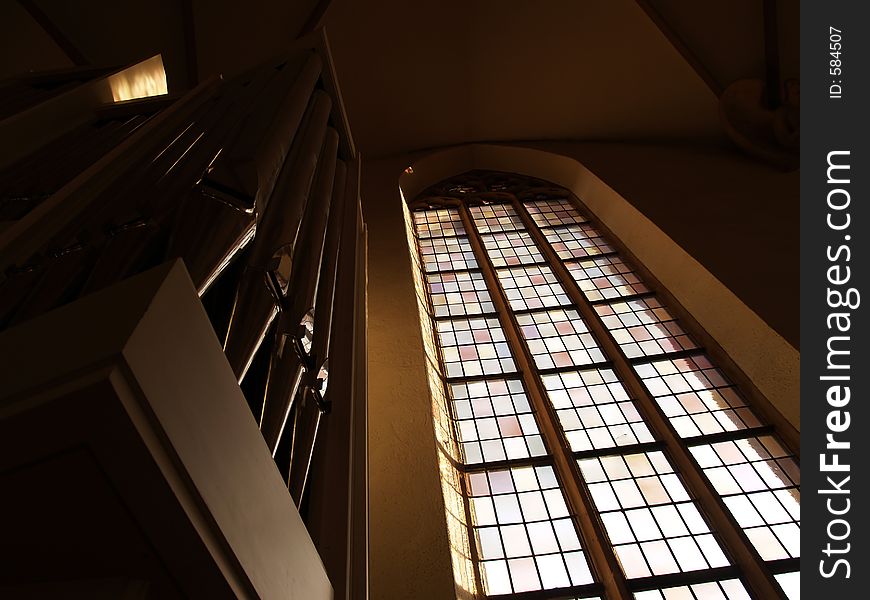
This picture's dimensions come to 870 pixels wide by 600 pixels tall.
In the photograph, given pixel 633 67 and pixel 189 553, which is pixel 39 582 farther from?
pixel 633 67

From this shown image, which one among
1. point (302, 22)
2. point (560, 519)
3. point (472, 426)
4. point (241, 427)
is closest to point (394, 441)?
point (472, 426)

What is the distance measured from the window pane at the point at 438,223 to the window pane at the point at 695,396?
3.15 metres

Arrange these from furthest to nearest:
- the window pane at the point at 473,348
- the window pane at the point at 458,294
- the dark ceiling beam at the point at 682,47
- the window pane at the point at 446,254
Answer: the dark ceiling beam at the point at 682,47, the window pane at the point at 446,254, the window pane at the point at 458,294, the window pane at the point at 473,348

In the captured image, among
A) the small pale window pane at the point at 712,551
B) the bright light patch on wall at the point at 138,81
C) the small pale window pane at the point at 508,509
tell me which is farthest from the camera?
the bright light patch on wall at the point at 138,81

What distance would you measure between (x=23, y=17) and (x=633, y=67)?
6.97m

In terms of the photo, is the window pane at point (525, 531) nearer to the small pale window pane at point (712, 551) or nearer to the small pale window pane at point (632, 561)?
the small pale window pane at point (632, 561)

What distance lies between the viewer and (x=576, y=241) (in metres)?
7.03

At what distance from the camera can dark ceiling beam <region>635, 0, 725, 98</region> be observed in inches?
323

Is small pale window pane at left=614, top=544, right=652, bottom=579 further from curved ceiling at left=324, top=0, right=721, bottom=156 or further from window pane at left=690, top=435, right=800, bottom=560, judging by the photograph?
curved ceiling at left=324, top=0, right=721, bottom=156

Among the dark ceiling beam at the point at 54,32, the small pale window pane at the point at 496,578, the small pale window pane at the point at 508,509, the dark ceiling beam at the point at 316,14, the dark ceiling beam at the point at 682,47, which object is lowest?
the small pale window pane at the point at 496,578

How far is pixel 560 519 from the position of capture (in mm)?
3533

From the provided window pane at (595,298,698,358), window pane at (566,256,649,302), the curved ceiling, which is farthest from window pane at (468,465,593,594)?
the curved ceiling

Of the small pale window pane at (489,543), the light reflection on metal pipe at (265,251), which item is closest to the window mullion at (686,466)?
the small pale window pane at (489,543)

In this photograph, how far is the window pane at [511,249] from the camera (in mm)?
6594
